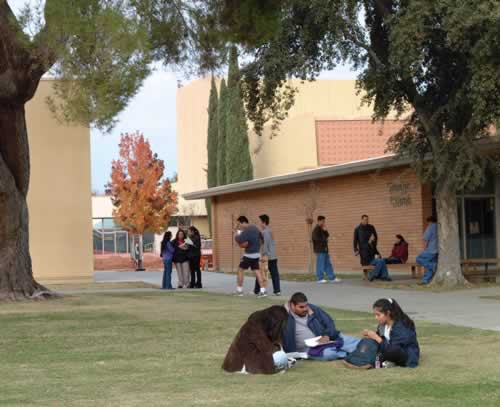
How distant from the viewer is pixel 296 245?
35.1m

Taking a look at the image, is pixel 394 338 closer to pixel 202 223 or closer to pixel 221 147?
pixel 221 147

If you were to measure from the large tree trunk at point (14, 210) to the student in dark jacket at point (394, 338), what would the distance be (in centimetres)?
1172

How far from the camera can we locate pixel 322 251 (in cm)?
2588

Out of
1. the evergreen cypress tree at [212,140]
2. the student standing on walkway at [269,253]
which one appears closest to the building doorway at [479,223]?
the student standing on walkway at [269,253]

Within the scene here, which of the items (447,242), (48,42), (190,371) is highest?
(48,42)

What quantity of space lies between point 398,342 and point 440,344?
226 centimetres

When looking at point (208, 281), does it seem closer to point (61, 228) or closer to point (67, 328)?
point (61, 228)

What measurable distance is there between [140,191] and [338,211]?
22.0 m

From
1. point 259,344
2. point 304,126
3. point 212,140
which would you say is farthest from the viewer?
point 212,140

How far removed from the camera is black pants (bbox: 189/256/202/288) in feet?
84.5

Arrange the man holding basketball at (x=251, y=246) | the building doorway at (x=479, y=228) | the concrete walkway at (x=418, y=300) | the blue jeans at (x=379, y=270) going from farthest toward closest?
1. the building doorway at (x=479, y=228)
2. the blue jeans at (x=379, y=270)
3. the man holding basketball at (x=251, y=246)
4. the concrete walkway at (x=418, y=300)

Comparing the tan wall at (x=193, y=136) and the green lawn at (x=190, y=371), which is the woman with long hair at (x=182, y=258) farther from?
the tan wall at (x=193, y=136)

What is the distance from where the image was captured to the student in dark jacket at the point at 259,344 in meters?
9.95

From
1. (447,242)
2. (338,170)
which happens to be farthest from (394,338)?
(338,170)
